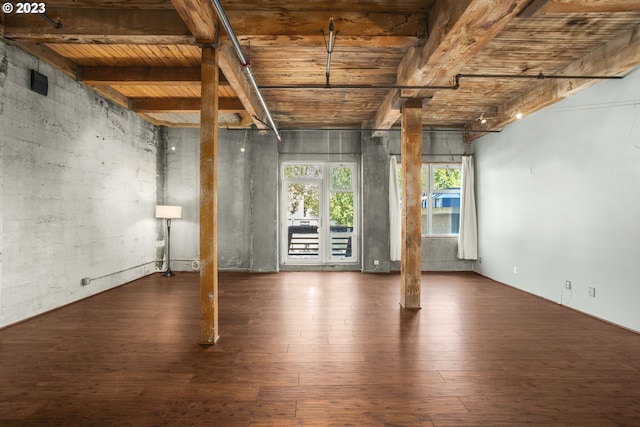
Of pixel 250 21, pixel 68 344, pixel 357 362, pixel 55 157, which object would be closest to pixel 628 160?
pixel 357 362

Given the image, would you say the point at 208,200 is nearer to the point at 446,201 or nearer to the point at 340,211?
the point at 340,211

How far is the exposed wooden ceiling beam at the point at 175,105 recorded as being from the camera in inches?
239

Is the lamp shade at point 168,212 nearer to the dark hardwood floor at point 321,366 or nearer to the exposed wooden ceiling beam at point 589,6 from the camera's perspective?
the dark hardwood floor at point 321,366

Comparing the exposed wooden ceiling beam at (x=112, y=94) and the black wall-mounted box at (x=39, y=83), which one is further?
the exposed wooden ceiling beam at (x=112, y=94)

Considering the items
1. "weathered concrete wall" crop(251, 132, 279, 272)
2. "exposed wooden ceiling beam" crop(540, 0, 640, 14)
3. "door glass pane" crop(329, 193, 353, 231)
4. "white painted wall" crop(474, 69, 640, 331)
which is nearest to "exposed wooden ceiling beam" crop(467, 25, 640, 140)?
"white painted wall" crop(474, 69, 640, 331)

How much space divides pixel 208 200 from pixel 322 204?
186 inches

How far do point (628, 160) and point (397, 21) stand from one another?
3.43 m

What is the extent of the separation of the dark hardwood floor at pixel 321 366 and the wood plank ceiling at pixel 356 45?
306 cm

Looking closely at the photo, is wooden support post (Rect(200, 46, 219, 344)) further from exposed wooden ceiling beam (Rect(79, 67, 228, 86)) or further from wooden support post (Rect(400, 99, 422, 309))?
wooden support post (Rect(400, 99, 422, 309))

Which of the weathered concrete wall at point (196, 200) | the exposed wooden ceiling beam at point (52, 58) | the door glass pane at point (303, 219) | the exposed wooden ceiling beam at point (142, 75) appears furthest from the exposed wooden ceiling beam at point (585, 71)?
the exposed wooden ceiling beam at point (52, 58)

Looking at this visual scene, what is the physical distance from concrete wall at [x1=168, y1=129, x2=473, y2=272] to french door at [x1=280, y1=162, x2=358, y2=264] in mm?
334

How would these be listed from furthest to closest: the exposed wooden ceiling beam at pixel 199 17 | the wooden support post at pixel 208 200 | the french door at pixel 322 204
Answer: the french door at pixel 322 204, the wooden support post at pixel 208 200, the exposed wooden ceiling beam at pixel 199 17

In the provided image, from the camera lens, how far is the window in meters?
8.02

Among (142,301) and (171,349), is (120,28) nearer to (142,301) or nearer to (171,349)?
(171,349)
